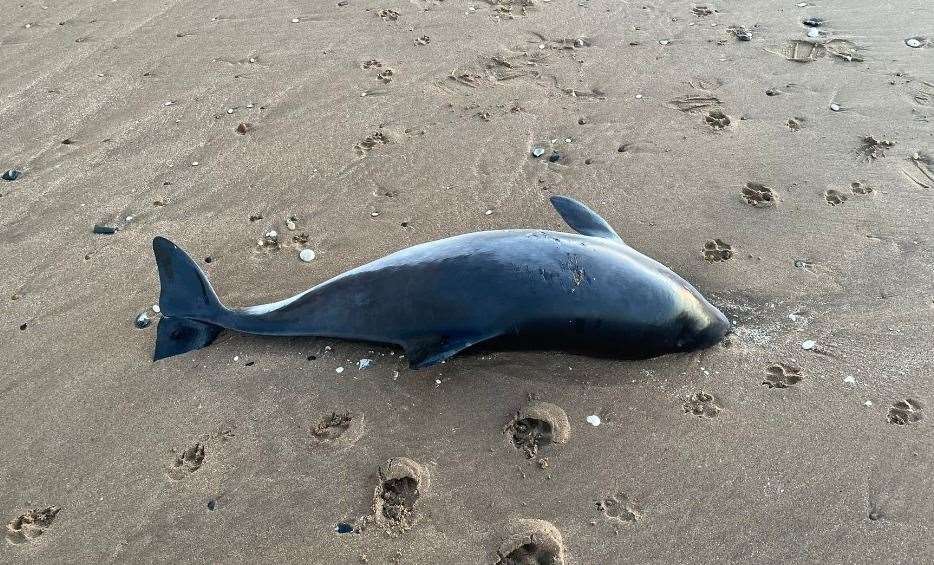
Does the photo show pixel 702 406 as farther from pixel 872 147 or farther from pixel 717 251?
pixel 872 147

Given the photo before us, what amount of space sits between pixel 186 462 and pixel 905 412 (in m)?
4.40

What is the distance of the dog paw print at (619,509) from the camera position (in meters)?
3.37

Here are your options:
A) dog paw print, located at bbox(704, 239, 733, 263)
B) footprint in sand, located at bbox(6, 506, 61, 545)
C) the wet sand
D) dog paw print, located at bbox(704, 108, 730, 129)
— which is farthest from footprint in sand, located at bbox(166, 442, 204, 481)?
dog paw print, located at bbox(704, 108, 730, 129)

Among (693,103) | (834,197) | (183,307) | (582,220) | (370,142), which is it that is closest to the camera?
(183,307)

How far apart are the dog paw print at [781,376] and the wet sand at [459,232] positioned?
0.04 m

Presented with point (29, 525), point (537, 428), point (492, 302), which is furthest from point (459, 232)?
point (29, 525)

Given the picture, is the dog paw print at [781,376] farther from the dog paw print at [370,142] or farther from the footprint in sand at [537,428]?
the dog paw print at [370,142]

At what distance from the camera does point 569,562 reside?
3193mm

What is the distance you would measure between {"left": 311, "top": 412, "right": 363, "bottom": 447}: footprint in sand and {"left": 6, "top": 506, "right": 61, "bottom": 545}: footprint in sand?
1.48m

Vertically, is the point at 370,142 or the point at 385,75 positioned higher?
the point at 385,75

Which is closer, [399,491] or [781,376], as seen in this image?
[399,491]

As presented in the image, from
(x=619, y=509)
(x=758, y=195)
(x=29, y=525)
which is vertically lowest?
(x=619, y=509)

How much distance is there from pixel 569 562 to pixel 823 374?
217 centimetres

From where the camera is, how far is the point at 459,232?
5094 millimetres
